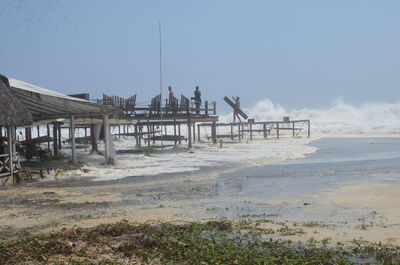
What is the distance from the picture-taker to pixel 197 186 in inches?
549

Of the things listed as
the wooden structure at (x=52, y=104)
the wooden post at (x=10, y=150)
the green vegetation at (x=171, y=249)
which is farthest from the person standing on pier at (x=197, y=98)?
the green vegetation at (x=171, y=249)

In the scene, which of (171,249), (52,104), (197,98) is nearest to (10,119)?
(52,104)

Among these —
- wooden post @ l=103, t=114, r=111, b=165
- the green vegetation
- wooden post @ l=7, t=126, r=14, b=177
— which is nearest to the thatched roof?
wooden post @ l=7, t=126, r=14, b=177

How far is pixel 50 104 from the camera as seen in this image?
61.9ft

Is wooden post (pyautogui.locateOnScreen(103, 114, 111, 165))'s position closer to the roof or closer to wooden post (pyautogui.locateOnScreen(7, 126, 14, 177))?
the roof

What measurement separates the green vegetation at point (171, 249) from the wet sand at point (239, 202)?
2.13 feet

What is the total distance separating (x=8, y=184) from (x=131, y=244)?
10295 millimetres

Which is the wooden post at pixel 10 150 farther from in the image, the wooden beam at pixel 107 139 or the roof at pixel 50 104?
the wooden beam at pixel 107 139

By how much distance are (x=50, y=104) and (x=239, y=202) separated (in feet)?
35.3

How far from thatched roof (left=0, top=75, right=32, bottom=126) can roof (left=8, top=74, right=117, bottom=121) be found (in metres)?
0.37

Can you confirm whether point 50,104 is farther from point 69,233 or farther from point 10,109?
point 69,233

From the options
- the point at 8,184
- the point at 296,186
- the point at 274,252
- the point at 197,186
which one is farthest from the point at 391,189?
the point at 8,184

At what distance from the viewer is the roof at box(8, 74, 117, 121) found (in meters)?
17.1

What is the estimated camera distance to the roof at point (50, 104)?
56.1 ft
